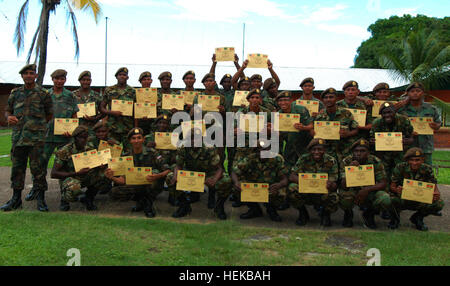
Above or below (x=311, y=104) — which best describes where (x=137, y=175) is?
below

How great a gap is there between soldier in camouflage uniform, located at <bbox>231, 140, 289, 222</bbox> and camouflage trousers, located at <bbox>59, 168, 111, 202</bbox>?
6.77ft

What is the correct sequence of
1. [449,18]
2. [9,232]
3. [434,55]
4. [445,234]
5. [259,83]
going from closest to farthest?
[9,232] → [445,234] → [259,83] → [434,55] → [449,18]

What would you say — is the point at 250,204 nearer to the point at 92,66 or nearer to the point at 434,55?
the point at 434,55

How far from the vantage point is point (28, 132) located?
221 inches

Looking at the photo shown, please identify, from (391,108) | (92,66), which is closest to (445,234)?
(391,108)

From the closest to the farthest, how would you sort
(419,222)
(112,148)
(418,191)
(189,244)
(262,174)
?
1. (189,244)
2. (418,191)
3. (419,222)
4. (262,174)
5. (112,148)

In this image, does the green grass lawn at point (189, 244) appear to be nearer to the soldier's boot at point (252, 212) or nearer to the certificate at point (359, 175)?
the soldier's boot at point (252, 212)

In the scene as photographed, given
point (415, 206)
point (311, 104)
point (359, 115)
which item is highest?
point (311, 104)

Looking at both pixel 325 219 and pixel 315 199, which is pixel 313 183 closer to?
pixel 315 199

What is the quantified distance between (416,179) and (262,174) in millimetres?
2036

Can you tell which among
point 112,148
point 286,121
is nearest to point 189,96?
point 112,148

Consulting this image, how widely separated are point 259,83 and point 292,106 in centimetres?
76

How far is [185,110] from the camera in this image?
270 inches

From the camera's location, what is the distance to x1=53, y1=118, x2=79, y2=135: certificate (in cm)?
600
